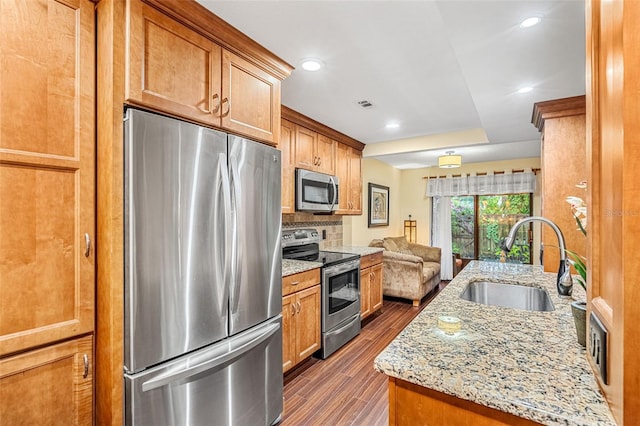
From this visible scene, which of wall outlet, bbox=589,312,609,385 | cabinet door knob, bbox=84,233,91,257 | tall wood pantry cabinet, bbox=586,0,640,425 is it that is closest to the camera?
tall wood pantry cabinet, bbox=586,0,640,425

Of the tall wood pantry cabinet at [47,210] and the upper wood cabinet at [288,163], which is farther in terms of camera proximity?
the upper wood cabinet at [288,163]

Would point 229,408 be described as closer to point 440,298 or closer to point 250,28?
point 440,298

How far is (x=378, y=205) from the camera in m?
5.66

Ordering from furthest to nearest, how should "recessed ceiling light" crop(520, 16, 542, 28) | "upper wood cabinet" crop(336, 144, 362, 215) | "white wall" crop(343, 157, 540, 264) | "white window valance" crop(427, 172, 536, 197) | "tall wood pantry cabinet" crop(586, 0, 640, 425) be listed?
1. "white window valance" crop(427, 172, 536, 197)
2. "white wall" crop(343, 157, 540, 264)
3. "upper wood cabinet" crop(336, 144, 362, 215)
4. "recessed ceiling light" crop(520, 16, 542, 28)
5. "tall wood pantry cabinet" crop(586, 0, 640, 425)

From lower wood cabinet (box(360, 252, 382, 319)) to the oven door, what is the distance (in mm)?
254

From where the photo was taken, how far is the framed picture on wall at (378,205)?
539cm

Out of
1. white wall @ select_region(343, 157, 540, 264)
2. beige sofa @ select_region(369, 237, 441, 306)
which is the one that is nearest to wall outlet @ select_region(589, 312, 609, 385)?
beige sofa @ select_region(369, 237, 441, 306)

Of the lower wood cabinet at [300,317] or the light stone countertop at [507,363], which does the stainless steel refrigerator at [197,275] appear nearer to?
the lower wood cabinet at [300,317]

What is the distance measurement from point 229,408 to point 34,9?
1922 mm

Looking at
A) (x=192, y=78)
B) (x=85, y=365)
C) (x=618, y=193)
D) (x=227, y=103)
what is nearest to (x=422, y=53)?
(x=227, y=103)

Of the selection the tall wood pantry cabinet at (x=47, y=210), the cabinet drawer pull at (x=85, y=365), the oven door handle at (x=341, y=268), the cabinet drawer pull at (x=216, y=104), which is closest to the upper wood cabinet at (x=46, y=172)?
the tall wood pantry cabinet at (x=47, y=210)

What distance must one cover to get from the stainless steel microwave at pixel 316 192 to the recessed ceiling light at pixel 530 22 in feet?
6.76

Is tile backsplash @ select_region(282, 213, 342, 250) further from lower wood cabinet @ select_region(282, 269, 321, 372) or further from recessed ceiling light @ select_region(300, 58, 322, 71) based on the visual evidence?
recessed ceiling light @ select_region(300, 58, 322, 71)

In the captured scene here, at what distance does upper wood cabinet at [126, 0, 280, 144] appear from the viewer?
1298 millimetres
